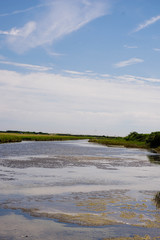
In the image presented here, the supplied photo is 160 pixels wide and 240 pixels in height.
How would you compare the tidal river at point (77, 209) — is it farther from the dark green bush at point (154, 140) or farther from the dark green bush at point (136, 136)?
the dark green bush at point (136, 136)

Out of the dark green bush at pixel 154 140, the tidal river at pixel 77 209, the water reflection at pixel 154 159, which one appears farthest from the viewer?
the dark green bush at pixel 154 140

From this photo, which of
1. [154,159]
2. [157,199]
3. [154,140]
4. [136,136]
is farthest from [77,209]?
[136,136]

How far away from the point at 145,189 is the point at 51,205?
8.29 m

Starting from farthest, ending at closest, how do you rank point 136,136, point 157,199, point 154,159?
point 136,136, point 154,159, point 157,199

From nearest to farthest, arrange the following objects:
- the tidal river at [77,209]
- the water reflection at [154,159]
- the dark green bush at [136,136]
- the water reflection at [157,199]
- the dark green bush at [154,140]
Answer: the tidal river at [77,209]
the water reflection at [157,199]
the water reflection at [154,159]
the dark green bush at [154,140]
the dark green bush at [136,136]

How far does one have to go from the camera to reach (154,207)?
14977 millimetres

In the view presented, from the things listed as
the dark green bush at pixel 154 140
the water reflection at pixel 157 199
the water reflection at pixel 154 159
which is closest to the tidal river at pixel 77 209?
the water reflection at pixel 157 199

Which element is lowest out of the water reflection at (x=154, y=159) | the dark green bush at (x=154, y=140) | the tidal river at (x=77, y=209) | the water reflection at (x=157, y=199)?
the tidal river at (x=77, y=209)

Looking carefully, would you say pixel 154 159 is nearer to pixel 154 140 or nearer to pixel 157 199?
pixel 157 199

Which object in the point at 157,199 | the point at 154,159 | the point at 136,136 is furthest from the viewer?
the point at 136,136

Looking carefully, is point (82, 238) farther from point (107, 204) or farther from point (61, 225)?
point (107, 204)

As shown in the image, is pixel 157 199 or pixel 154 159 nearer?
pixel 157 199

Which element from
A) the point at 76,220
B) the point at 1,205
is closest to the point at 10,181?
the point at 1,205

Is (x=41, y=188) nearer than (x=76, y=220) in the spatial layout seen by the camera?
No
